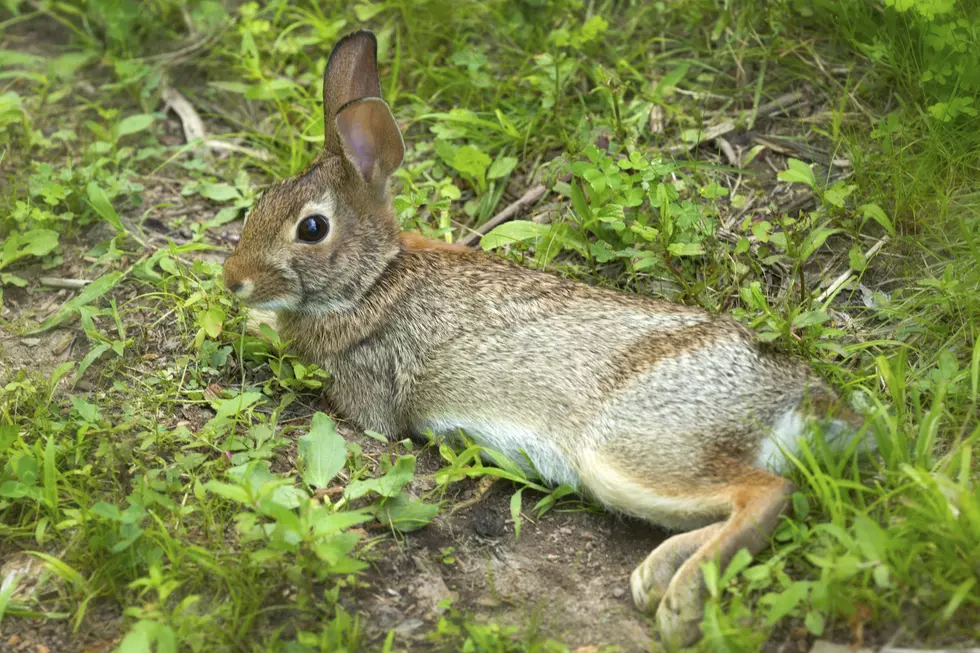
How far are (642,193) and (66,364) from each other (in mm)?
2888

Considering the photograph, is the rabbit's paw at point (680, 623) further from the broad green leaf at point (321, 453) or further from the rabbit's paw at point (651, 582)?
the broad green leaf at point (321, 453)

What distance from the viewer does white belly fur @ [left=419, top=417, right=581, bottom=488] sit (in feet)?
15.1

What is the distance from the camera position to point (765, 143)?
605 cm

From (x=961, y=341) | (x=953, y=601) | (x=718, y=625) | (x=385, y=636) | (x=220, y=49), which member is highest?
(x=220, y=49)

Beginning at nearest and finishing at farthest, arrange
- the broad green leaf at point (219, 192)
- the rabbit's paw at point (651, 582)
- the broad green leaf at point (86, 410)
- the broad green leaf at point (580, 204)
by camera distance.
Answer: the rabbit's paw at point (651, 582) → the broad green leaf at point (86, 410) → the broad green leaf at point (580, 204) → the broad green leaf at point (219, 192)

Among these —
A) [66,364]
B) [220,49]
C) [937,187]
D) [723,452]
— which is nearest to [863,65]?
[937,187]

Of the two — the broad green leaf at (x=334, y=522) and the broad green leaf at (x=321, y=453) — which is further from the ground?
the broad green leaf at (x=334, y=522)

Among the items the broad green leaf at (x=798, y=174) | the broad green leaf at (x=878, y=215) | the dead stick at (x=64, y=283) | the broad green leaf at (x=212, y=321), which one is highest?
the broad green leaf at (x=798, y=174)

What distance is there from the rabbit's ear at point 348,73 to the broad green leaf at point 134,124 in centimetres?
186

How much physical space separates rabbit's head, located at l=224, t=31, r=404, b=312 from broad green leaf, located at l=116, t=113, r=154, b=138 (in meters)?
1.83

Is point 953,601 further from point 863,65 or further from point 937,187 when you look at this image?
point 863,65

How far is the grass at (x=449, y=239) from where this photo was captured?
3.84m

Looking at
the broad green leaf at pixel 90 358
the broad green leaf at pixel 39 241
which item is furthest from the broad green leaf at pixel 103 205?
the broad green leaf at pixel 90 358

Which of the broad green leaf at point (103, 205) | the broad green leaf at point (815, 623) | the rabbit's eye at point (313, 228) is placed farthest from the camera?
the broad green leaf at point (103, 205)
